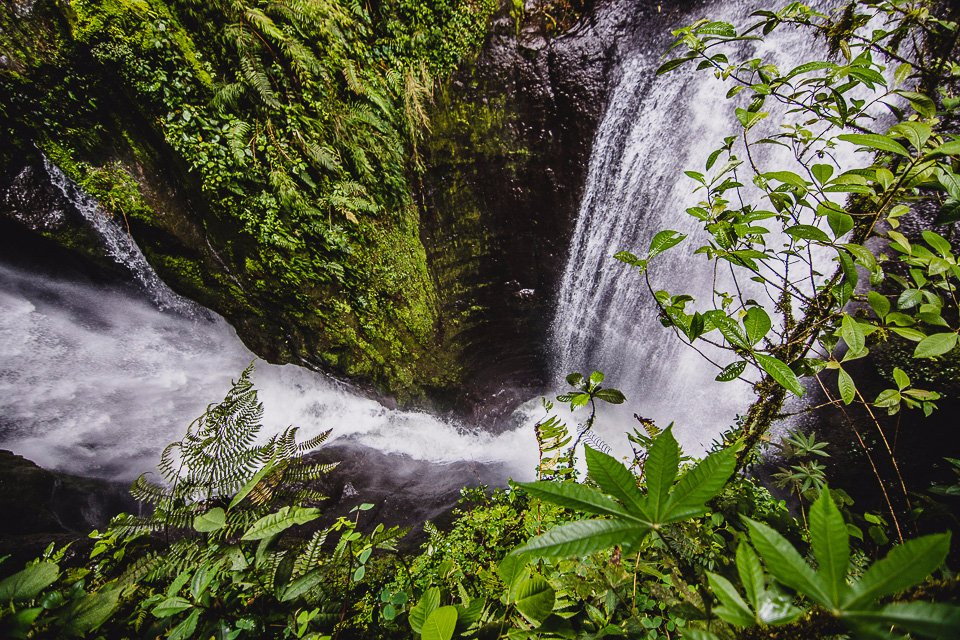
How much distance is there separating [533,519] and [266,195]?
4.40 metres

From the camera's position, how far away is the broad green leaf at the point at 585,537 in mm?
563

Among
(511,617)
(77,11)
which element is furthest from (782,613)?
(77,11)

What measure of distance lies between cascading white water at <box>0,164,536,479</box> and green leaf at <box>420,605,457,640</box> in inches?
238

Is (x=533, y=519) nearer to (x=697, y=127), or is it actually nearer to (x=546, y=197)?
(x=546, y=197)

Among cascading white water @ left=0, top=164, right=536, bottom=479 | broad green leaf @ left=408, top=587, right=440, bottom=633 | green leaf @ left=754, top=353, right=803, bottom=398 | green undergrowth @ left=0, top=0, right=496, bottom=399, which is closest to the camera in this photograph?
broad green leaf @ left=408, top=587, right=440, bottom=633

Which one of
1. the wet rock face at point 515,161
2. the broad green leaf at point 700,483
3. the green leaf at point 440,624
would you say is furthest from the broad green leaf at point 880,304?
the wet rock face at point 515,161

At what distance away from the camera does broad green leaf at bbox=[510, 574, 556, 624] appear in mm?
810

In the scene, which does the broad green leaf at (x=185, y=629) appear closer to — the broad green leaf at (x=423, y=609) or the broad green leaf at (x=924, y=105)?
the broad green leaf at (x=423, y=609)

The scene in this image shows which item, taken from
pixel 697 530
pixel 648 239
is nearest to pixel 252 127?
pixel 697 530

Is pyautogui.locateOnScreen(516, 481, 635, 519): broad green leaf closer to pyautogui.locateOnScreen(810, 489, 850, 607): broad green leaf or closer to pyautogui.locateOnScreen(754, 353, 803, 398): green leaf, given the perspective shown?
pyautogui.locateOnScreen(810, 489, 850, 607): broad green leaf

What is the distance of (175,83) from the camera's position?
325 centimetres

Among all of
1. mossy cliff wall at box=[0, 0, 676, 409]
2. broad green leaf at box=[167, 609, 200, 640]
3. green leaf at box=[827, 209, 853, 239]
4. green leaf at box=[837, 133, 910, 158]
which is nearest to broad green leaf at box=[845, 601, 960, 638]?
green leaf at box=[827, 209, 853, 239]

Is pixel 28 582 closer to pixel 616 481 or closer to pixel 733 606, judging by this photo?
pixel 616 481

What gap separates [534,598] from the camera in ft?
2.72
